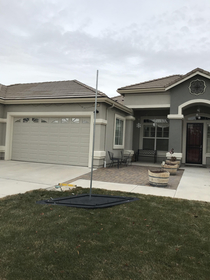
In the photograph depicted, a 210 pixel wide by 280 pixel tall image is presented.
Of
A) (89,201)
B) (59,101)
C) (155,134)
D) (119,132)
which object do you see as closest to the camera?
(89,201)

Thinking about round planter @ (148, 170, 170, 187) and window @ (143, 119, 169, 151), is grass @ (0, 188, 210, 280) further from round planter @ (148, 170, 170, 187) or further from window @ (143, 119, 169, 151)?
window @ (143, 119, 169, 151)

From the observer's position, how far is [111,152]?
11531 mm

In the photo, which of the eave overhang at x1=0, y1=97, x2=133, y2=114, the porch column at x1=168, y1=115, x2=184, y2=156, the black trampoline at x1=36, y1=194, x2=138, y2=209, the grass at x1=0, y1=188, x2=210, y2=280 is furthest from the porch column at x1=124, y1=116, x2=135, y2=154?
the grass at x1=0, y1=188, x2=210, y2=280

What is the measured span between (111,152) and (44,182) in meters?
5.14

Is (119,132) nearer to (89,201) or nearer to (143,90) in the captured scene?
(143,90)

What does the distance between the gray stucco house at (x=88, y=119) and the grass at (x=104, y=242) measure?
6.14 metres

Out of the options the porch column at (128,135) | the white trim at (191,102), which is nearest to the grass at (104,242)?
the white trim at (191,102)

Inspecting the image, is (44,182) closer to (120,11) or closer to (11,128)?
(11,128)

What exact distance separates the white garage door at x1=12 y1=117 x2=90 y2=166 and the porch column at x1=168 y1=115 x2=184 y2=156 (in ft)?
14.6

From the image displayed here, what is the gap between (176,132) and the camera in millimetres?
11695

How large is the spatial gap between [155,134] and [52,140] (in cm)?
660

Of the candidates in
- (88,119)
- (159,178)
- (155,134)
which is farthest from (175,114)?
(159,178)

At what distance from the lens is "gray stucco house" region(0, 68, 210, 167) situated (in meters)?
10.7

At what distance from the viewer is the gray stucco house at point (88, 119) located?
1071cm
